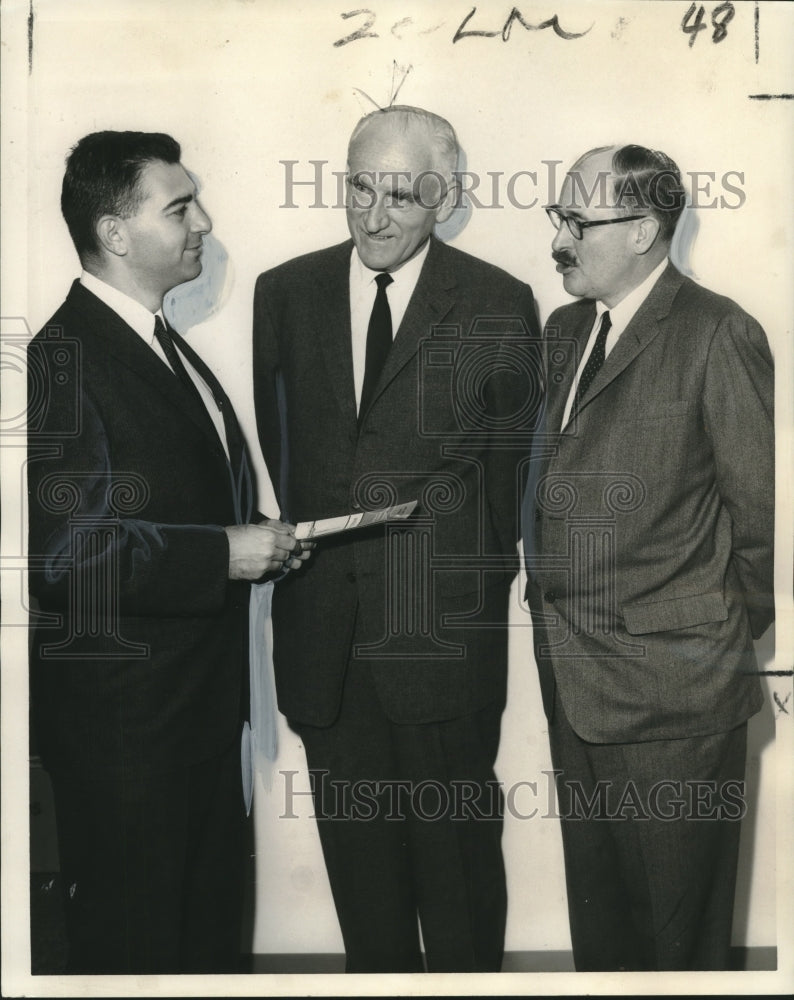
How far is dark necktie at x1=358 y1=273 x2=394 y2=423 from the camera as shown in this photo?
2699mm

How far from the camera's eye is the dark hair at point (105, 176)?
8.84 feet

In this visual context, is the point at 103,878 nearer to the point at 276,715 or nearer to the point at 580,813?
the point at 276,715

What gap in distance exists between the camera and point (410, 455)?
2.69 m

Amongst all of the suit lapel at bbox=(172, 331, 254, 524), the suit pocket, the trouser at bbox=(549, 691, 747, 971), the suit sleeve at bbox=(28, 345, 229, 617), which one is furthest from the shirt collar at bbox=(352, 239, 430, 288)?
the trouser at bbox=(549, 691, 747, 971)

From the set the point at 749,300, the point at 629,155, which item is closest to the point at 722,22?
the point at 629,155

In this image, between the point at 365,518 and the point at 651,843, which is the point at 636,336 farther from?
the point at 651,843

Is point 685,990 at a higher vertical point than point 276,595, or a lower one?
lower

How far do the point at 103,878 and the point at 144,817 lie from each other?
0.17 m

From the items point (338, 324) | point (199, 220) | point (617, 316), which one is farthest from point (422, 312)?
point (199, 220)

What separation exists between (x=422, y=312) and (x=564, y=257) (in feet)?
1.06

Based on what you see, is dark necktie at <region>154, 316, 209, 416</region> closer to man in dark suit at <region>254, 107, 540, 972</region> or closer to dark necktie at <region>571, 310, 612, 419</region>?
man in dark suit at <region>254, 107, 540, 972</region>

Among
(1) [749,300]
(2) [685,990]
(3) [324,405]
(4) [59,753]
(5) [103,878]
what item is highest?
(1) [749,300]

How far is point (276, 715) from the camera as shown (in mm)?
2762

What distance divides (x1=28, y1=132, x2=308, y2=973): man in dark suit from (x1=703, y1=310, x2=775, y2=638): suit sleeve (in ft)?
3.09
